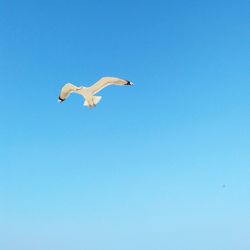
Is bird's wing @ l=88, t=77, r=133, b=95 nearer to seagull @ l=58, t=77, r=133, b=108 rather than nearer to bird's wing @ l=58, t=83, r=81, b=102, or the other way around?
seagull @ l=58, t=77, r=133, b=108

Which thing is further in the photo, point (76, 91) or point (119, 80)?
point (76, 91)

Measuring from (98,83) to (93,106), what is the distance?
1.23 meters

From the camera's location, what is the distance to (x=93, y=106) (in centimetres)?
3116

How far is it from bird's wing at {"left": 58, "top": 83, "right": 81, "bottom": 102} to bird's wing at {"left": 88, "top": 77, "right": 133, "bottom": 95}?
2.83 feet

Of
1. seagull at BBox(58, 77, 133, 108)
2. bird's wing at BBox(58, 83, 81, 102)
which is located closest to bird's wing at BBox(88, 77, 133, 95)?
seagull at BBox(58, 77, 133, 108)

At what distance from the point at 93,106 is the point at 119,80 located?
2.22 m

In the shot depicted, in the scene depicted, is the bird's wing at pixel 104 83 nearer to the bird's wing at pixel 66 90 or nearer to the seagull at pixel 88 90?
the seagull at pixel 88 90

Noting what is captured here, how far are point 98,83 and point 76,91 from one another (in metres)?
1.68

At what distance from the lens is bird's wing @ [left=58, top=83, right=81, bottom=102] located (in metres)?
31.4

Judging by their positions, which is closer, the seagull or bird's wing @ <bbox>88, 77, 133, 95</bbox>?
bird's wing @ <bbox>88, 77, 133, 95</bbox>

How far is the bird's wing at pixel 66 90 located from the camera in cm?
3143

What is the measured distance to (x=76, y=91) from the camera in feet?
105

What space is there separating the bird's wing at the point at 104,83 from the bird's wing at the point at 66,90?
862mm

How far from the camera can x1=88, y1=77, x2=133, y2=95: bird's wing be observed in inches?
1178
